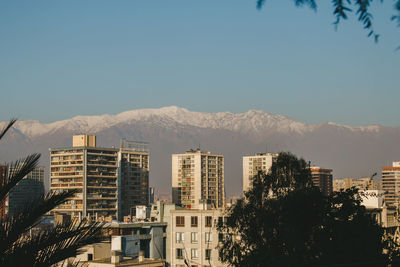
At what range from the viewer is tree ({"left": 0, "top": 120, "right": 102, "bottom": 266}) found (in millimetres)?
4613

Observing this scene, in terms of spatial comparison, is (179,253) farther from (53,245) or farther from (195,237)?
(53,245)

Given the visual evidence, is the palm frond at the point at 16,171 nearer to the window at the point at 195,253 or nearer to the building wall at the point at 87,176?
the window at the point at 195,253

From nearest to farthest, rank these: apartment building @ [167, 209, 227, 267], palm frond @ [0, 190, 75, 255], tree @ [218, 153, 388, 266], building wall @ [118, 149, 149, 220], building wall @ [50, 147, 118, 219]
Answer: palm frond @ [0, 190, 75, 255]
tree @ [218, 153, 388, 266]
apartment building @ [167, 209, 227, 267]
building wall @ [50, 147, 118, 219]
building wall @ [118, 149, 149, 220]

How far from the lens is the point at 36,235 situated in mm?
4746

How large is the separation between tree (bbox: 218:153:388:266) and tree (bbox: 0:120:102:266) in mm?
9551

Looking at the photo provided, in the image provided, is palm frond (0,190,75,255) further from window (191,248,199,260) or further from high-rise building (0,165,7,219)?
window (191,248,199,260)

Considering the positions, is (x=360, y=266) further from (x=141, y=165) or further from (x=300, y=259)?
(x=141, y=165)

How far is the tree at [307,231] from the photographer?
15016 mm

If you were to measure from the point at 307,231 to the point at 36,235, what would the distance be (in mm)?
13173

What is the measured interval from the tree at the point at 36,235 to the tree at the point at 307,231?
31.3ft

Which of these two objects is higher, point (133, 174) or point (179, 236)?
point (133, 174)

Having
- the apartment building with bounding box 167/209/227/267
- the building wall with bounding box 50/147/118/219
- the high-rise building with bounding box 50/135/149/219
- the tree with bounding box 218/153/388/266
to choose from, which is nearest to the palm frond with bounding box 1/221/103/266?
the tree with bounding box 218/153/388/266

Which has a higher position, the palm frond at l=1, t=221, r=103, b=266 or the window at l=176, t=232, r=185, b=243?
the palm frond at l=1, t=221, r=103, b=266

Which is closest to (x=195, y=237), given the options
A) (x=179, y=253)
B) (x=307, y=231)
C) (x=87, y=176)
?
(x=179, y=253)
